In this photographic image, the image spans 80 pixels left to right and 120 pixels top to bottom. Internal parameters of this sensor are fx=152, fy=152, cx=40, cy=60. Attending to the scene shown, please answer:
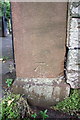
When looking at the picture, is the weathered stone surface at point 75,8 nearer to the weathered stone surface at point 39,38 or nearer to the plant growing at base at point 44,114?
the weathered stone surface at point 39,38

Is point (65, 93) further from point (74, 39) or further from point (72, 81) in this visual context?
point (74, 39)

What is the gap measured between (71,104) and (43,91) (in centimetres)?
31

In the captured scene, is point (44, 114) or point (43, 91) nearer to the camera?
point (44, 114)

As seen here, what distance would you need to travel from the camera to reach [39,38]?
1509mm

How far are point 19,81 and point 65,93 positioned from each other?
502 mm

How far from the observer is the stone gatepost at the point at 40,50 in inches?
56.8

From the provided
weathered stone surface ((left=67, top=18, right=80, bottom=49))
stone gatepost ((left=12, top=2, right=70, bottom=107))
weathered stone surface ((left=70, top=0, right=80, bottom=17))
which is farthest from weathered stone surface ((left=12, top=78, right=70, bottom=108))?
weathered stone surface ((left=70, top=0, right=80, bottom=17))

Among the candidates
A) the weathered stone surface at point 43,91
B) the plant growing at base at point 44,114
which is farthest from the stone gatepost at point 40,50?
the plant growing at base at point 44,114

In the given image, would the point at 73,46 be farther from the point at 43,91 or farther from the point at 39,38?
the point at 43,91

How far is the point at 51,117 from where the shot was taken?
147cm

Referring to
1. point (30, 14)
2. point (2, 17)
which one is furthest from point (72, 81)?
point (2, 17)

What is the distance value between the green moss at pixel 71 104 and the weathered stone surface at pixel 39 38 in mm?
257

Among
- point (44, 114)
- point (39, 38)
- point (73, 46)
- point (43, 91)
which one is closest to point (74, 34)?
point (73, 46)

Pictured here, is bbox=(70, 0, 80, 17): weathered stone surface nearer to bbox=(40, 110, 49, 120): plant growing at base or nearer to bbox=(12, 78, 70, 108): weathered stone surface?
bbox=(12, 78, 70, 108): weathered stone surface
